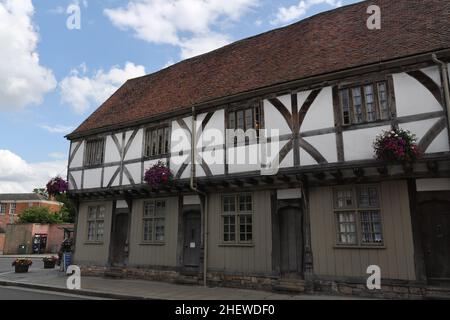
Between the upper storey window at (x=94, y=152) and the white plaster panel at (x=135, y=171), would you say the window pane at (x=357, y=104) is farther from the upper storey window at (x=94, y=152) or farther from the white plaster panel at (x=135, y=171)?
the upper storey window at (x=94, y=152)

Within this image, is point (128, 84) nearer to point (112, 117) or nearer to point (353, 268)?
point (112, 117)

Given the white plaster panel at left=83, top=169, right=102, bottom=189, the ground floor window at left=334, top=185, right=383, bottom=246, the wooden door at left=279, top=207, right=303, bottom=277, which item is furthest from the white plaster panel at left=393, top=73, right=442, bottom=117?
the white plaster panel at left=83, top=169, right=102, bottom=189

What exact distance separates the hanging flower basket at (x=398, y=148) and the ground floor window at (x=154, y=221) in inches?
318

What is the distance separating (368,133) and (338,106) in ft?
3.88

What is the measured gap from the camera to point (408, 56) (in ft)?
30.8

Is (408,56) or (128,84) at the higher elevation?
(128,84)

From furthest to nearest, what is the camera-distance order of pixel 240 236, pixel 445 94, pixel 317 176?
pixel 240 236 < pixel 317 176 < pixel 445 94

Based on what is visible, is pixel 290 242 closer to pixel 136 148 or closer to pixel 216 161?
pixel 216 161

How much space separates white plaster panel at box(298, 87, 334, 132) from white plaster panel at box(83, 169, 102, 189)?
9004 mm

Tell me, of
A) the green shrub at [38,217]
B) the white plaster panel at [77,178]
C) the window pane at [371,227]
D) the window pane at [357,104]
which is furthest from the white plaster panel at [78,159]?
the green shrub at [38,217]

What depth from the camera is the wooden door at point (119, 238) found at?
14.7 m

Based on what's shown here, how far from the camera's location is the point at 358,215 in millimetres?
9938

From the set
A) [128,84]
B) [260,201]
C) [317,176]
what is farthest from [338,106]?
[128,84]
